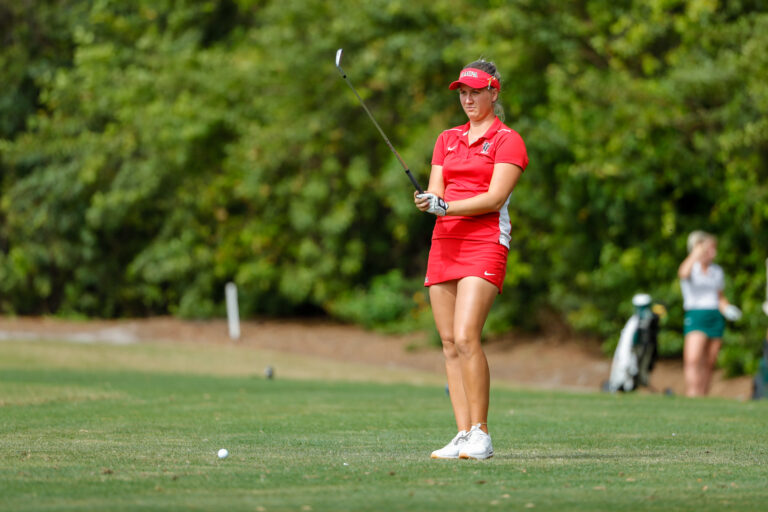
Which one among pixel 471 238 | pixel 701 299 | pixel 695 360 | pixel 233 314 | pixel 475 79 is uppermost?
pixel 475 79

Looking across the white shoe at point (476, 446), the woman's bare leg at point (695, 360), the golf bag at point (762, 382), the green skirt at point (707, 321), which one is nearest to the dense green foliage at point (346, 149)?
the golf bag at point (762, 382)

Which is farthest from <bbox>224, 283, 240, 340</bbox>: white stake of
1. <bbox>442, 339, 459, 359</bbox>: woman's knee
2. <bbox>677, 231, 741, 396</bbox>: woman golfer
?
<bbox>442, 339, 459, 359</bbox>: woman's knee

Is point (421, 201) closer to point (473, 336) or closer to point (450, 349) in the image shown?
point (473, 336)

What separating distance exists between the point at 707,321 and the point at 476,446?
27.4 feet

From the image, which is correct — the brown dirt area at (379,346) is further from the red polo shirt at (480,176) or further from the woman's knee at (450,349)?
the red polo shirt at (480,176)

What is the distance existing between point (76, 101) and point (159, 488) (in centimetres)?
2866

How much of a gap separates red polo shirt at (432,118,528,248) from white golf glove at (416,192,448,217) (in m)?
0.22

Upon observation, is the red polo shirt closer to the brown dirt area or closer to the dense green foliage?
the dense green foliage

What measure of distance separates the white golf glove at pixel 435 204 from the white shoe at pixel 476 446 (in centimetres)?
128

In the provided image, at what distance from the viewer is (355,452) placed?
748cm

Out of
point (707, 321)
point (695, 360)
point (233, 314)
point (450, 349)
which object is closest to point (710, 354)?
point (695, 360)

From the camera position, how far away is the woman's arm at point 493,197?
274 inches

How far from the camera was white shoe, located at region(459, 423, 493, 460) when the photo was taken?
6992 millimetres

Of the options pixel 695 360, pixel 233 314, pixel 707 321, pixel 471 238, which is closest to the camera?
pixel 471 238
